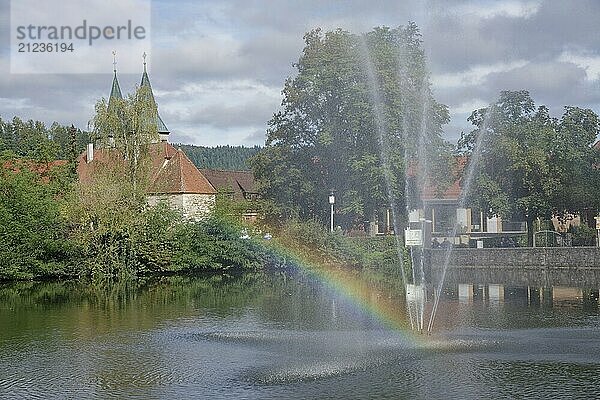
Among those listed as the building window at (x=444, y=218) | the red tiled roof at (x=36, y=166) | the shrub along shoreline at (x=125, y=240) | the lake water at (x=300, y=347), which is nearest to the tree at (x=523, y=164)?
the shrub along shoreline at (x=125, y=240)

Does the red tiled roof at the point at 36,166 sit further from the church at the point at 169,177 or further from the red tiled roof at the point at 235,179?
the red tiled roof at the point at 235,179

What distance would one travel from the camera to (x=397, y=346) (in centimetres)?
2034

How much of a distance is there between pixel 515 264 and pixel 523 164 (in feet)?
18.6

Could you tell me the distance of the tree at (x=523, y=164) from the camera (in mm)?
49344

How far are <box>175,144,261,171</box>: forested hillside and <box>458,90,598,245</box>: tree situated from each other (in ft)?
314

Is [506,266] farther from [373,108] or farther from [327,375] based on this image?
[327,375]

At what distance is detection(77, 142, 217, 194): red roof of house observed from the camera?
→ 51594 mm

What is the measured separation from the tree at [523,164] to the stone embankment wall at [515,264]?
8.79ft

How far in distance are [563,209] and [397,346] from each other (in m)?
34.1

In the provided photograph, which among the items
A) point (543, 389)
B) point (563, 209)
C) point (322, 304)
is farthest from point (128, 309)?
point (563, 209)

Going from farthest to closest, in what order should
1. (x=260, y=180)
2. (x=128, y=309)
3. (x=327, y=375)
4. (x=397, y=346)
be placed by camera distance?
(x=260, y=180)
(x=128, y=309)
(x=397, y=346)
(x=327, y=375)

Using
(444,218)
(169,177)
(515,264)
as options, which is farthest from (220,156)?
(515,264)

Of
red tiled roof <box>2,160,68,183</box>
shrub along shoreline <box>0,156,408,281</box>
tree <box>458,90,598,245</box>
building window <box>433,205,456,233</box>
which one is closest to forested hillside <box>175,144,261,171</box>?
building window <box>433,205,456,233</box>

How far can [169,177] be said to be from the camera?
57938 millimetres
